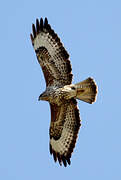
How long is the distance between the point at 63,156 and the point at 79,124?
987mm

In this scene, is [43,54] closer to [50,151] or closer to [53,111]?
[53,111]

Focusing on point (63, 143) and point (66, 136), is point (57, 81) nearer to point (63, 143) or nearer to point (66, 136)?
point (66, 136)

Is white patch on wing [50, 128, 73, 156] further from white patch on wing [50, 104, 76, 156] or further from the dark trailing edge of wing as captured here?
the dark trailing edge of wing

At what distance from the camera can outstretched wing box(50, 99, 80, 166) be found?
9.09 meters

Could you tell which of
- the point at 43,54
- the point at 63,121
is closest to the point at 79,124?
the point at 63,121

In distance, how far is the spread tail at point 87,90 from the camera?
28.6 ft

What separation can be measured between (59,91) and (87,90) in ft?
2.13

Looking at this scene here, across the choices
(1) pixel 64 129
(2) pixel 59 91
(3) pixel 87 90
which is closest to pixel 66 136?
(1) pixel 64 129

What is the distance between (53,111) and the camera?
923 centimetres

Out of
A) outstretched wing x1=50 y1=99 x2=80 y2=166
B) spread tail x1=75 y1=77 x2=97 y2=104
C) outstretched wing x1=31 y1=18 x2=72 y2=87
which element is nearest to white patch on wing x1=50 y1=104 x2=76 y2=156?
outstretched wing x1=50 y1=99 x2=80 y2=166

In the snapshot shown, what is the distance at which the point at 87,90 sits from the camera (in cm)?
874

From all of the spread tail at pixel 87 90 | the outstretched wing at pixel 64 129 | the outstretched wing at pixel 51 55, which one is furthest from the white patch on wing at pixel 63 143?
the outstretched wing at pixel 51 55

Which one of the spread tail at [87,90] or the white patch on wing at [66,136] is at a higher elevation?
the spread tail at [87,90]

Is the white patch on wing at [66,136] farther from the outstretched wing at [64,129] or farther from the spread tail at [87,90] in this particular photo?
the spread tail at [87,90]
